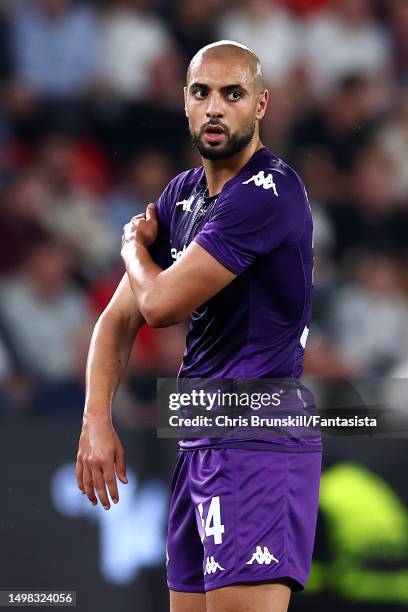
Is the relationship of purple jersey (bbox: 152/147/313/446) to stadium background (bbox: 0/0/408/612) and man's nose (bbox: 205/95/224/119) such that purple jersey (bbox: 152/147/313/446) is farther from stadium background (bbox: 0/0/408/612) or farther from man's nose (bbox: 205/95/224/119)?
stadium background (bbox: 0/0/408/612)

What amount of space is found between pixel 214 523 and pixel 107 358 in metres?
0.64

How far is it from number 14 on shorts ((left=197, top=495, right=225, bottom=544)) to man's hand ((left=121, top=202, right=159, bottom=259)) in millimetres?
765

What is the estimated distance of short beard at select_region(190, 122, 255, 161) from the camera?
2943 mm

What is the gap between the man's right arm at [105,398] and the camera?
3010 mm

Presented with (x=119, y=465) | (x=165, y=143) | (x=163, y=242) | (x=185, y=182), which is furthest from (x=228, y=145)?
(x=165, y=143)

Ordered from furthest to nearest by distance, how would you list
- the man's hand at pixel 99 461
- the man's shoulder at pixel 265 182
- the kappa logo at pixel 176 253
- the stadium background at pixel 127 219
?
the stadium background at pixel 127 219 < the kappa logo at pixel 176 253 < the man's hand at pixel 99 461 < the man's shoulder at pixel 265 182

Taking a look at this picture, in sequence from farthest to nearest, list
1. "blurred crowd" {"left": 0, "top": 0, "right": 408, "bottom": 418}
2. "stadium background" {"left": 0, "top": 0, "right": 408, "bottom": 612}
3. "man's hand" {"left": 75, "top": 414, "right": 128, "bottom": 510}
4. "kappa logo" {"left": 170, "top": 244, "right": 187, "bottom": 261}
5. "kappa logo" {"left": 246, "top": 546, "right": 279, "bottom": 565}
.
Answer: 1. "blurred crowd" {"left": 0, "top": 0, "right": 408, "bottom": 418}
2. "stadium background" {"left": 0, "top": 0, "right": 408, "bottom": 612}
3. "kappa logo" {"left": 170, "top": 244, "right": 187, "bottom": 261}
4. "man's hand" {"left": 75, "top": 414, "right": 128, "bottom": 510}
5. "kappa logo" {"left": 246, "top": 546, "right": 279, "bottom": 565}

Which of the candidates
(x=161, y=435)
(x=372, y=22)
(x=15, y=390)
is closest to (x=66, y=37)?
(x=372, y=22)

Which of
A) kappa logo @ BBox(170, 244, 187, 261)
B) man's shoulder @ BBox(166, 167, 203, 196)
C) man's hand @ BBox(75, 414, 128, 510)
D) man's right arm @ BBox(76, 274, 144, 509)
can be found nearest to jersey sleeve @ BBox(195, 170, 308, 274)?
kappa logo @ BBox(170, 244, 187, 261)

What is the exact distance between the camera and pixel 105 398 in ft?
10.2

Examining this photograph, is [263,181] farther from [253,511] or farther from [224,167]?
[253,511]

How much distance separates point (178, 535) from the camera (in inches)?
120

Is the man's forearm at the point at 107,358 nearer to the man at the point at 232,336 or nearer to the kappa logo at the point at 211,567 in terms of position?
the man at the point at 232,336

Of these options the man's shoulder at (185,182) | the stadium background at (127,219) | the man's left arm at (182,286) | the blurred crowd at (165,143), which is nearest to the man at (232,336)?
the man's left arm at (182,286)
